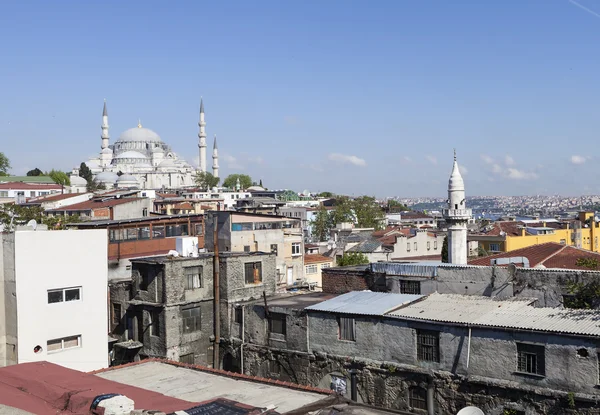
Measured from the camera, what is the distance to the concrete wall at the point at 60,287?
17.6 metres

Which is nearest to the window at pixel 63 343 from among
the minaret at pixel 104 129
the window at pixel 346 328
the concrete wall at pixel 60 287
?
the concrete wall at pixel 60 287

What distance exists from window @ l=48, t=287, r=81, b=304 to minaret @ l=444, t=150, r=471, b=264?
21236mm

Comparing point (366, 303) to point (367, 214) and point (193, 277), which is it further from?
point (367, 214)

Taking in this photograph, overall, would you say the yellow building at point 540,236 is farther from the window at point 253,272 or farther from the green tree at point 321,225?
the window at point 253,272

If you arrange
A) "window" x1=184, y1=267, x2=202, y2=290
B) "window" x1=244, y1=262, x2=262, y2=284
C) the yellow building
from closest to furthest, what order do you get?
"window" x1=184, y1=267, x2=202, y2=290 → "window" x1=244, y1=262, x2=262, y2=284 → the yellow building

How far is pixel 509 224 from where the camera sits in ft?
200

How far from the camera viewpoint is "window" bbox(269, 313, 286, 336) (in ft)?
68.9

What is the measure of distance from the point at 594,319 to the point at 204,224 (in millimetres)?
21748

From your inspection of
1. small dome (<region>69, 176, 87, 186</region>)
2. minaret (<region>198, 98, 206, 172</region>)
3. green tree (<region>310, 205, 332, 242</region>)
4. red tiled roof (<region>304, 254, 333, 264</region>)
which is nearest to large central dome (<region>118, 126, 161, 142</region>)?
minaret (<region>198, 98, 206, 172</region>)

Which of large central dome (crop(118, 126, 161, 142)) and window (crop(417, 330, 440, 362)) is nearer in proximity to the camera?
window (crop(417, 330, 440, 362))

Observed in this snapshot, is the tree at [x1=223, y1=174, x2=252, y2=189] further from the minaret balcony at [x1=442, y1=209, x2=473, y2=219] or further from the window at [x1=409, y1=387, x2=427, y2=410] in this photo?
the window at [x1=409, y1=387, x2=427, y2=410]

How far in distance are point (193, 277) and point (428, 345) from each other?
9.38 metres

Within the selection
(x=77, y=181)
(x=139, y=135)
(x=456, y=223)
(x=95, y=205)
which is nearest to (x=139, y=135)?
(x=139, y=135)

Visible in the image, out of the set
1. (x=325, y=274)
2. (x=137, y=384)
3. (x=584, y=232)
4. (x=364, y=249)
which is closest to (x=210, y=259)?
(x=325, y=274)
